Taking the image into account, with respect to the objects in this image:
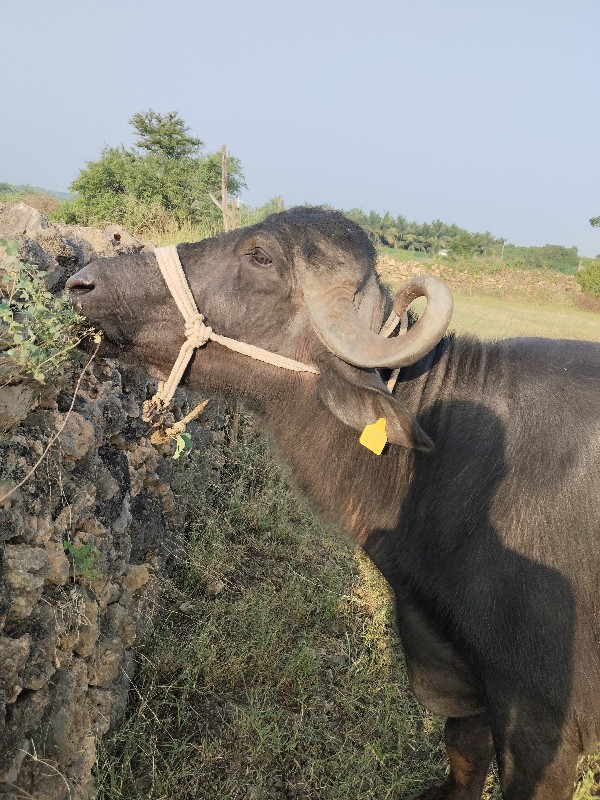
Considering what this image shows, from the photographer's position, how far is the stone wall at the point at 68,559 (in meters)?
2.70

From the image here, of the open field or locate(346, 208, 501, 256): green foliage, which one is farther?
locate(346, 208, 501, 256): green foliage

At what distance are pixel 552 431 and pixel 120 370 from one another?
10.2 feet

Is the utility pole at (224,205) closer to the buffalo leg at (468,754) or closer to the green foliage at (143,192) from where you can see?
the green foliage at (143,192)

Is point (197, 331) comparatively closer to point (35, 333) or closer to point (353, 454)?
point (35, 333)

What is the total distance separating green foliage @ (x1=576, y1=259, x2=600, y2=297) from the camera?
136 ft

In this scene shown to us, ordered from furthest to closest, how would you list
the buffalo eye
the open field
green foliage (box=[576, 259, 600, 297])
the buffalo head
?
green foliage (box=[576, 259, 600, 297]), the open field, the buffalo eye, the buffalo head

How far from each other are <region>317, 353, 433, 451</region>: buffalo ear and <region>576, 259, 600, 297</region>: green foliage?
144 ft

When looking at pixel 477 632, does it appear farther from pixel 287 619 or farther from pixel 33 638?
pixel 287 619

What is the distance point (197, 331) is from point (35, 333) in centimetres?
74

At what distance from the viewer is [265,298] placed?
2.94m

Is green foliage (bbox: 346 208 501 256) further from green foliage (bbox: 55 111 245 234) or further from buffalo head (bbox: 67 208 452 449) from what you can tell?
buffalo head (bbox: 67 208 452 449)

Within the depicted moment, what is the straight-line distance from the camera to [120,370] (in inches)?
177

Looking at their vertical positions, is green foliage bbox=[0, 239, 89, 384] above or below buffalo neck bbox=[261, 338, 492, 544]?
above

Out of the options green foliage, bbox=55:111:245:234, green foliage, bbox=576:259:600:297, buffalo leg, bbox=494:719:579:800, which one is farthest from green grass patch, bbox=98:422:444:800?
green foliage, bbox=576:259:600:297
